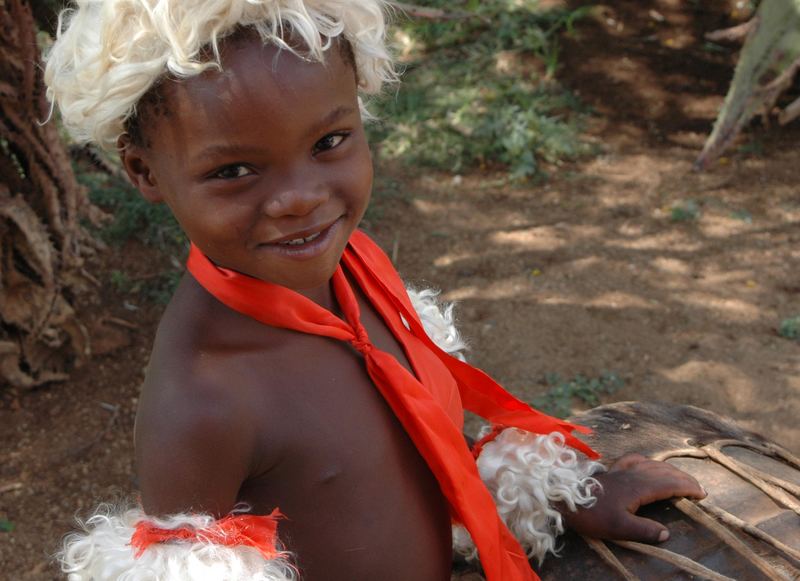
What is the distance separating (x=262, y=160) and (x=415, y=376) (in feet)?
2.05

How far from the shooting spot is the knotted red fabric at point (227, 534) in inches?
49.9

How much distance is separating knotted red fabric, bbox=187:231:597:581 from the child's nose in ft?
0.59

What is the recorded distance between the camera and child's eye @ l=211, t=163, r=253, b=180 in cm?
121

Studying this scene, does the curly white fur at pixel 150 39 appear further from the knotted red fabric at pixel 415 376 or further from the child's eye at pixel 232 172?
the knotted red fabric at pixel 415 376

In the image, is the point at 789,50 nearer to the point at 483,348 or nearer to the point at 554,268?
the point at 554,268

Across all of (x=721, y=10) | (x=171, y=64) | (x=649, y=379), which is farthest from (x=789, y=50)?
(x=171, y=64)

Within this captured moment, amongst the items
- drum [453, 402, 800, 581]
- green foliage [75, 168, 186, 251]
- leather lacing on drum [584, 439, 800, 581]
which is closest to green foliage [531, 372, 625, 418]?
drum [453, 402, 800, 581]

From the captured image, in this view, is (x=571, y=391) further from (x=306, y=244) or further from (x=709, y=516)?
(x=306, y=244)

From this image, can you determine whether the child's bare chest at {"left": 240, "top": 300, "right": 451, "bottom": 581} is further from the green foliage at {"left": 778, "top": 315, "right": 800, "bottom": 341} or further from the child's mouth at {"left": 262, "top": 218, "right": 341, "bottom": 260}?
the green foliage at {"left": 778, "top": 315, "right": 800, "bottom": 341}

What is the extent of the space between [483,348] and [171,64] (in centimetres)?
248

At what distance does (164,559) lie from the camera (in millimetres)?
1265

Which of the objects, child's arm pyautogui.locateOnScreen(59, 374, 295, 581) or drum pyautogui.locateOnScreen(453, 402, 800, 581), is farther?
drum pyautogui.locateOnScreen(453, 402, 800, 581)

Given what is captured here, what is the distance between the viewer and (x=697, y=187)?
4.43 m

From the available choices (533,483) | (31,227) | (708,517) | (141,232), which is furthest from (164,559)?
(141,232)
